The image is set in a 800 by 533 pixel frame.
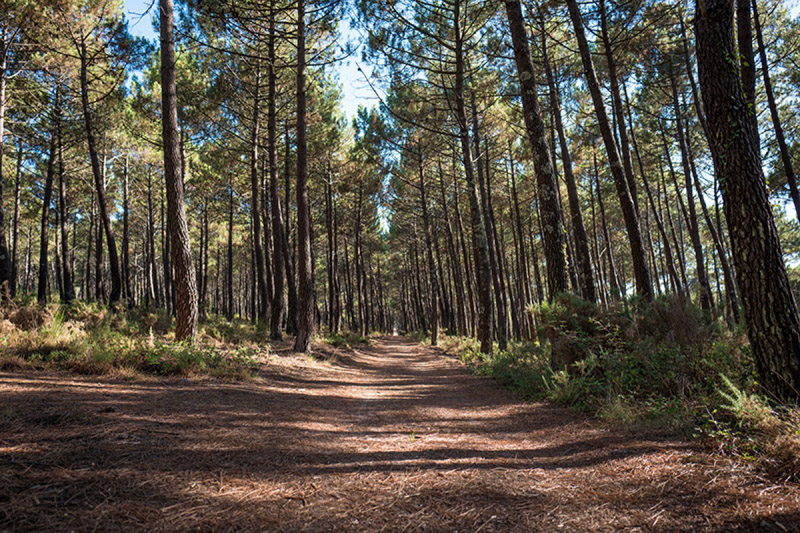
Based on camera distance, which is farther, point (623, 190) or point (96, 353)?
point (623, 190)

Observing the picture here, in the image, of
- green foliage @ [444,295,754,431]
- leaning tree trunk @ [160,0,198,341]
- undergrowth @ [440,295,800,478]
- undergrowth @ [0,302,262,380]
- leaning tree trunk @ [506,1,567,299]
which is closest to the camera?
undergrowth @ [440,295,800,478]

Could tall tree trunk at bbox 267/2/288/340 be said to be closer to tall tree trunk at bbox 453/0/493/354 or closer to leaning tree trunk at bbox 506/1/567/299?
tall tree trunk at bbox 453/0/493/354

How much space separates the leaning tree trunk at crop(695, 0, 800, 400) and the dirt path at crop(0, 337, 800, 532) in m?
1.27

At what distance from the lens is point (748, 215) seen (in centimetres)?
Answer: 326

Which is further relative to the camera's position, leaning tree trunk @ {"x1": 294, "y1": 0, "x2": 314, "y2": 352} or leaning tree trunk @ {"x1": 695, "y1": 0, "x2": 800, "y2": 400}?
leaning tree trunk @ {"x1": 294, "y1": 0, "x2": 314, "y2": 352}

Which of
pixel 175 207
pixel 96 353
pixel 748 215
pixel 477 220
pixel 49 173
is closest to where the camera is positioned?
pixel 748 215

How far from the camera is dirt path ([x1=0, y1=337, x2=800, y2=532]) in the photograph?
1911 mm

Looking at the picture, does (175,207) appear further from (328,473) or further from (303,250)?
(328,473)

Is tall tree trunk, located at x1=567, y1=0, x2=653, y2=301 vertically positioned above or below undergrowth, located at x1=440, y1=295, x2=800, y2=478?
above

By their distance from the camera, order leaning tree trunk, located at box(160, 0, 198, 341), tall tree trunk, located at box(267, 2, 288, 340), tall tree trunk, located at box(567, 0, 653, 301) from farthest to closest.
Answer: tall tree trunk, located at box(267, 2, 288, 340)
tall tree trunk, located at box(567, 0, 653, 301)
leaning tree trunk, located at box(160, 0, 198, 341)

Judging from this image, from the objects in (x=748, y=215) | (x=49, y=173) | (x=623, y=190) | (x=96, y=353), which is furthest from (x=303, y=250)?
(x=49, y=173)

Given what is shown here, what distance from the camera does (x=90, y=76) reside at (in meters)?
13.4

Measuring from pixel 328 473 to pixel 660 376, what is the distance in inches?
164

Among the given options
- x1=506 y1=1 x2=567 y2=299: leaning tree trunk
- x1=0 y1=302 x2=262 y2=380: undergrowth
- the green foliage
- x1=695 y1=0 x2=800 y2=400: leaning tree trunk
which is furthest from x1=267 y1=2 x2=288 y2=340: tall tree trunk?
x1=695 y1=0 x2=800 y2=400: leaning tree trunk
